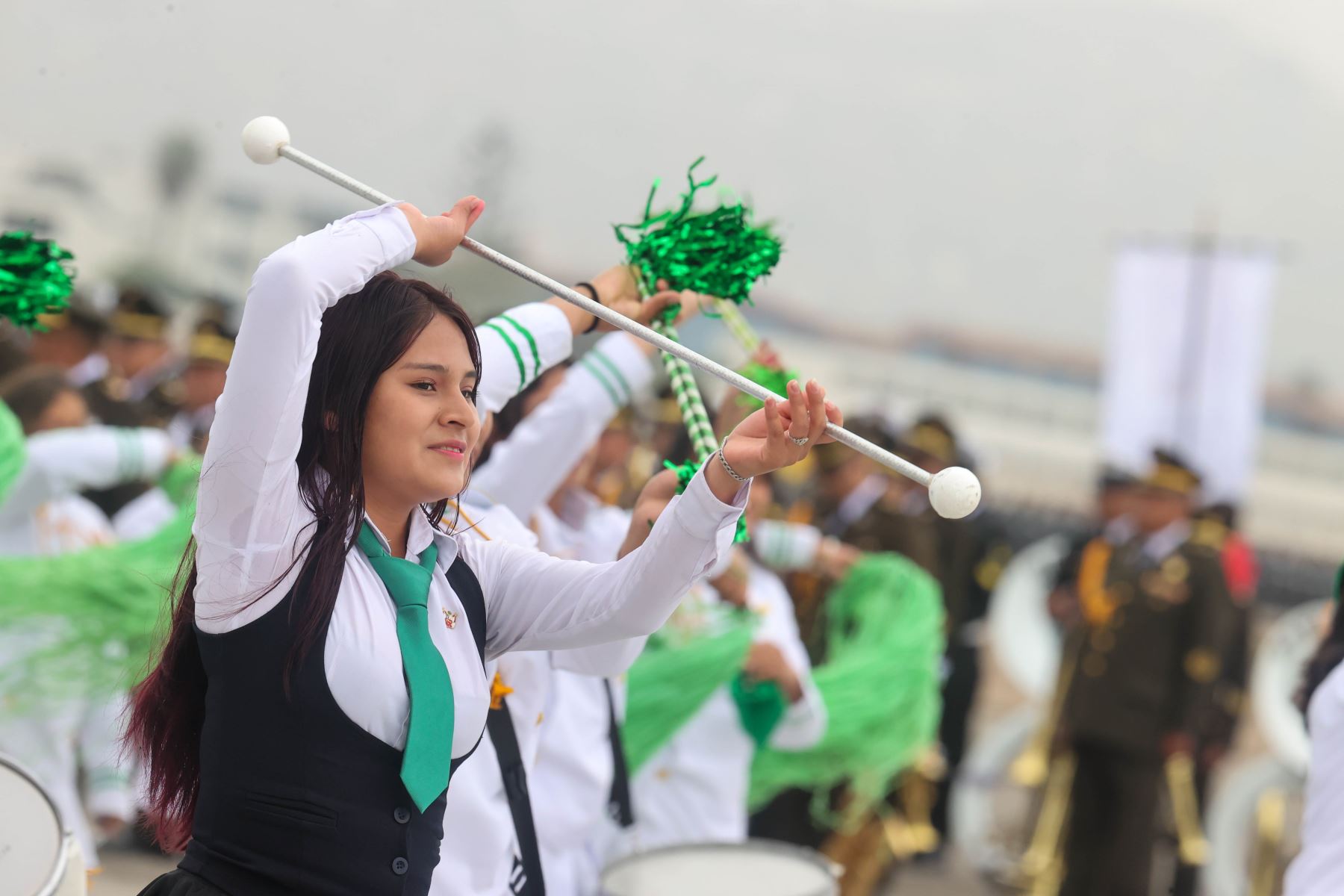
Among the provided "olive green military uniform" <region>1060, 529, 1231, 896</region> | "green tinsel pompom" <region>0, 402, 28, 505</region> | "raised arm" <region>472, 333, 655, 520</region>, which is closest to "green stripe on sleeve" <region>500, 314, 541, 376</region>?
"raised arm" <region>472, 333, 655, 520</region>

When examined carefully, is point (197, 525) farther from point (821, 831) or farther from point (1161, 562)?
point (1161, 562)

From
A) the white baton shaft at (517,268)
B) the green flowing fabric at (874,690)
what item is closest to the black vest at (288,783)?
the white baton shaft at (517,268)

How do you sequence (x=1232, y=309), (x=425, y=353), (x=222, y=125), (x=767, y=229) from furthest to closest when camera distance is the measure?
1. (x=1232, y=309)
2. (x=222, y=125)
3. (x=767, y=229)
4. (x=425, y=353)

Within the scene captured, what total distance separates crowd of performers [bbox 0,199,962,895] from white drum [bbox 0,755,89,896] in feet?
0.42

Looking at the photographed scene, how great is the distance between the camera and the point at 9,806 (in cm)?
237

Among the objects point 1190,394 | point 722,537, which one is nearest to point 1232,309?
point 1190,394

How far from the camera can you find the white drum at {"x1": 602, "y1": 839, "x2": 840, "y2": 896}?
10.2 feet

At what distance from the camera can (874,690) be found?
4.55 meters

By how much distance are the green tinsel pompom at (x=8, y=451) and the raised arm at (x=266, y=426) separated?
2106 mm

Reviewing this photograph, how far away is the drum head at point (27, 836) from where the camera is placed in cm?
225

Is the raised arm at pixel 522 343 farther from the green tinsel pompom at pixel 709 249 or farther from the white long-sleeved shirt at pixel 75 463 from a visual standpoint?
the white long-sleeved shirt at pixel 75 463

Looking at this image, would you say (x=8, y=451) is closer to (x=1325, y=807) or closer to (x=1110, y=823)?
(x=1325, y=807)

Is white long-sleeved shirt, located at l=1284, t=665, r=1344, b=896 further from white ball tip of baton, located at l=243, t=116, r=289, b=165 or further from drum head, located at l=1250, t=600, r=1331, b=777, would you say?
drum head, located at l=1250, t=600, r=1331, b=777

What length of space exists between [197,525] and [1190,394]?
22.9 feet
